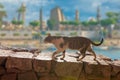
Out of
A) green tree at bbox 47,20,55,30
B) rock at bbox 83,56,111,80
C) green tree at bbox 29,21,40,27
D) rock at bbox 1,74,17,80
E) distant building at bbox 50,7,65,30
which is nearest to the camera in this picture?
rock at bbox 83,56,111,80

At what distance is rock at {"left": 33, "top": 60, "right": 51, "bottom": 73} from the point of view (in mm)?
3359

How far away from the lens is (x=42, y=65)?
11.0ft

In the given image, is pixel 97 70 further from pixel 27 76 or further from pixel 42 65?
pixel 27 76

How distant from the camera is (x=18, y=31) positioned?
41750mm

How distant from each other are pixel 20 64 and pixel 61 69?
0.49 m

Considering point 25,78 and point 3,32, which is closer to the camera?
point 25,78

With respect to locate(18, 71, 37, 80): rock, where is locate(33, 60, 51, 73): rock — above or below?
above

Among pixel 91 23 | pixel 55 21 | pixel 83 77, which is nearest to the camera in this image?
pixel 83 77

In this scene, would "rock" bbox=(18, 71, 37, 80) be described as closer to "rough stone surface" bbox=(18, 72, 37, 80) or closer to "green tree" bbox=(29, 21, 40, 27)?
"rough stone surface" bbox=(18, 72, 37, 80)

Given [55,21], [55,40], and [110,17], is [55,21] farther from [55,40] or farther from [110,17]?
[55,40]

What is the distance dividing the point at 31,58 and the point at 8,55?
30cm

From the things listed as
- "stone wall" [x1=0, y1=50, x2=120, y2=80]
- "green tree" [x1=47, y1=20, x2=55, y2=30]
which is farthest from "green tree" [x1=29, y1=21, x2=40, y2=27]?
"stone wall" [x1=0, y1=50, x2=120, y2=80]

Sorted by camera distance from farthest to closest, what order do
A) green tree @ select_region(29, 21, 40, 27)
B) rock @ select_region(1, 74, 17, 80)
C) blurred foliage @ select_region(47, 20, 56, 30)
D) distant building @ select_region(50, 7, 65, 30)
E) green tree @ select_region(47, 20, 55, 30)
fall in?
distant building @ select_region(50, 7, 65, 30) → green tree @ select_region(47, 20, 55, 30) → blurred foliage @ select_region(47, 20, 56, 30) → green tree @ select_region(29, 21, 40, 27) → rock @ select_region(1, 74, 17, 80)

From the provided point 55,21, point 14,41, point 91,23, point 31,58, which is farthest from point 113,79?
point 55,21
